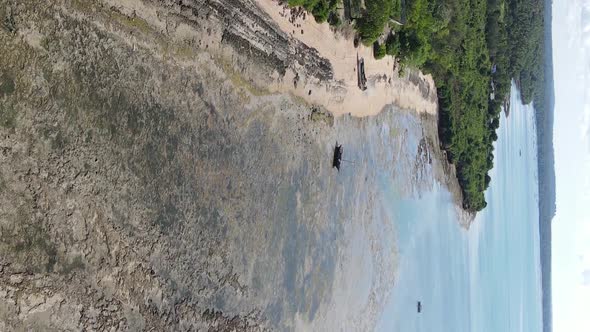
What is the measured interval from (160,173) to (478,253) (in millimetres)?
22525

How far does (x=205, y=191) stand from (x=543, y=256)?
40.0 m

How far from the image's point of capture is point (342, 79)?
1980 centimetres

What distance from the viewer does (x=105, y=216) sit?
468 inches

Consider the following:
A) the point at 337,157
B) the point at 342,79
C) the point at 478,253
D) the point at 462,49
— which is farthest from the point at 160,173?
the point at 478,253

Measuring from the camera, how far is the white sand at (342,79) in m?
17.2

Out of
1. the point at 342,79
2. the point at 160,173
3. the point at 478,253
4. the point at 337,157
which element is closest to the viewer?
the point at 160,173

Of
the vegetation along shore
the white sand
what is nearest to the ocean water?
the vegetation along shore

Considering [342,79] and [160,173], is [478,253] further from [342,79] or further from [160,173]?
[160,173]

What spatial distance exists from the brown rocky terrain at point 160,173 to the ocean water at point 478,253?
5.39m

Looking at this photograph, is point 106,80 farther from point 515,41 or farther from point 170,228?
point 515,41

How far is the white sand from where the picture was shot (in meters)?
17.2

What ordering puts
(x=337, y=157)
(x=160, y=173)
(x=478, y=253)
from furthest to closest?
(x=478, y=253) < (x=337, y=157) < (x=160, y=173)

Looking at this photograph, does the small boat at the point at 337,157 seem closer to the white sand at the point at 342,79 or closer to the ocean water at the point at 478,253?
the white sand at the point at 342,79

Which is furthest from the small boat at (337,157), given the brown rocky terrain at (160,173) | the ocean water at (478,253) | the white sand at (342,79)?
the ocean water at (478,253)
